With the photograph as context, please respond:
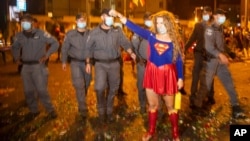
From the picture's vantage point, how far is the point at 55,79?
14398 mm

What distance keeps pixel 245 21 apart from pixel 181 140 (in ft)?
98.7

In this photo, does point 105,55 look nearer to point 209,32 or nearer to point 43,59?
point 43,59

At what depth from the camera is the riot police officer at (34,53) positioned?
827 centimetres

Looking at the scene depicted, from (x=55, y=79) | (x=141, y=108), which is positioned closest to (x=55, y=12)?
(x=55, y=79)

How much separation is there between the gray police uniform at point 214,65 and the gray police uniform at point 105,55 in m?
1.57

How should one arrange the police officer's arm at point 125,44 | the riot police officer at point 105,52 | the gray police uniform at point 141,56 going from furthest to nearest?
the gray police uniform at point 141,56 → the police officer's arm at point 125,44 → the riot police officer at point 105,52

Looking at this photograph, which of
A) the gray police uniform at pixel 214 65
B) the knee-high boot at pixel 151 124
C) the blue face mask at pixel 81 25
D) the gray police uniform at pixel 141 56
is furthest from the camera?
the gray police uniform at pixel 141 56

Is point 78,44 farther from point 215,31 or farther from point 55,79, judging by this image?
point 55,79

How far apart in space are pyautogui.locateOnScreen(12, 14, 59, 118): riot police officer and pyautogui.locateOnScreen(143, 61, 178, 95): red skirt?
2.60m

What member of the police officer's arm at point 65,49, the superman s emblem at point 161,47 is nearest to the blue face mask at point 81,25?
the police officer's arm at point 65,49

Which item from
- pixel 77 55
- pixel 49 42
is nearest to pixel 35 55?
pixel 49 42

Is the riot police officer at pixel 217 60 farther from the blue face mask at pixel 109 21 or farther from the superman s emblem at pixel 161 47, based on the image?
the superman s emblem at pixel 161 47

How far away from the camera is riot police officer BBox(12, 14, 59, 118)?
27.1 ft

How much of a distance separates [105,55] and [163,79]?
172cm
